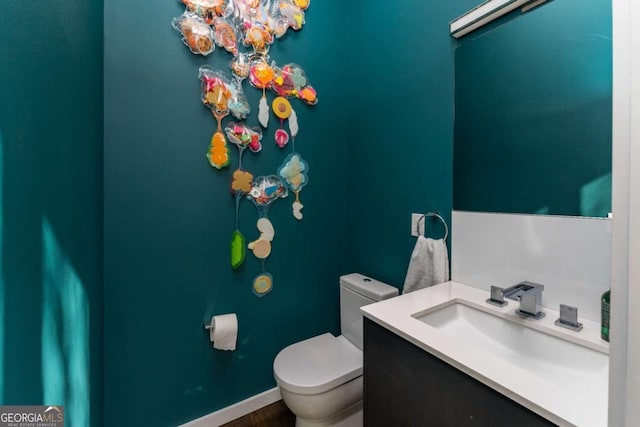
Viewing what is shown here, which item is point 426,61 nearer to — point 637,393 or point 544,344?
point 544,344

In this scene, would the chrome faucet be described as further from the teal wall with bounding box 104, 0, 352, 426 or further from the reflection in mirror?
the teal wall with bounding box 104, 0, 352, 426

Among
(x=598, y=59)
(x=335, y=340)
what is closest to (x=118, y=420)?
(x=335, y=340)

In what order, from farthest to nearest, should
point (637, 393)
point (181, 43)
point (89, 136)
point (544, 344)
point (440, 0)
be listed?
point (181, 43) < point (440, 0) < point (89, 136) < point (544, 344) < point (637, 393)

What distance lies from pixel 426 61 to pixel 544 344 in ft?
4.29

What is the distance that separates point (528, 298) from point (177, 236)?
60.8 inches

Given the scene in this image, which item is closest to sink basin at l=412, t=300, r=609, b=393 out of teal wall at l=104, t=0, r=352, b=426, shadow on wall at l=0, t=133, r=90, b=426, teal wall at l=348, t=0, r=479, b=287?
teal wall at l=348, t=0, r=479, b=287

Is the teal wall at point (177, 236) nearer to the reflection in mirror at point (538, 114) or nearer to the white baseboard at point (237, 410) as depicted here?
the white baseboard at point (237, 410)

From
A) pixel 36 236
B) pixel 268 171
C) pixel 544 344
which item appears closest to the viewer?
pixel 36 236

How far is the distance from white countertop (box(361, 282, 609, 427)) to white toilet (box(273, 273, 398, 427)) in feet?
1.46

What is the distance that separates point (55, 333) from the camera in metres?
0.74

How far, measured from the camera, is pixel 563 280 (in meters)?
0.92

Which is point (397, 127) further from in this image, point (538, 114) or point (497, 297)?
point (497, 297)

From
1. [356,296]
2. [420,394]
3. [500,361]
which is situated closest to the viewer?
[500,361]

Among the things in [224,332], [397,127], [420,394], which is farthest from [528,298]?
[224,332]
